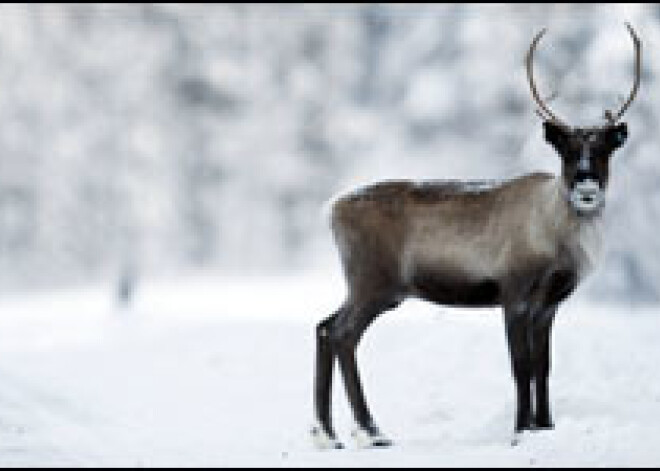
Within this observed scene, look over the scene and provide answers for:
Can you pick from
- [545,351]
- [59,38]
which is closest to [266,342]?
[545,351]

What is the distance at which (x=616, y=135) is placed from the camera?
34.9 ft

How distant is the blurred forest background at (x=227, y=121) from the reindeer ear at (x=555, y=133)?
16.2 meters

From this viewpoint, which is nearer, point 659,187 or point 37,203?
point 659,187

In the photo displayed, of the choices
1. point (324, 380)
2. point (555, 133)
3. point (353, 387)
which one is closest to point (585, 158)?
point (555, 133)

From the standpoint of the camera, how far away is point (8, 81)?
36.4 metres

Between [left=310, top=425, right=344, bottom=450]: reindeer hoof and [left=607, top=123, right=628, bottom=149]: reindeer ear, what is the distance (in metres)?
2.70

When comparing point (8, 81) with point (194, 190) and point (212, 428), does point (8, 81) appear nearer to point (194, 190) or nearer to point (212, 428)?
point (194, 190)

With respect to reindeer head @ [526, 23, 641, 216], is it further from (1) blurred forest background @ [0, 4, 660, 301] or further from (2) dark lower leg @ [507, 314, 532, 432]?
(1) blurred forest background @ [0, 4, 660, 301]

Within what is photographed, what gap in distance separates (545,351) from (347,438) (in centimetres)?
235

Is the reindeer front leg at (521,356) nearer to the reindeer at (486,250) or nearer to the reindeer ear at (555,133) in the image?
the reindeer at (486,250)

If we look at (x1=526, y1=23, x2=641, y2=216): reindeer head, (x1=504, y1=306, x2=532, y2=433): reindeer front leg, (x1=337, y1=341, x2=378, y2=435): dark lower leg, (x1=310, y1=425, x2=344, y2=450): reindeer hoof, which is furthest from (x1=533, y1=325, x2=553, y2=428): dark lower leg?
(x1=310, y1=425, x2=344, y2=450): reindeer hoof

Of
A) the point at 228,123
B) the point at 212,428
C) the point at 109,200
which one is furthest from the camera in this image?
the point at 228,123

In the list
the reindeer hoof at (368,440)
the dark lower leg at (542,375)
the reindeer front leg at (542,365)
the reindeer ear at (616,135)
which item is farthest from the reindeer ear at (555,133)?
the reindeer hoof at (368,440)

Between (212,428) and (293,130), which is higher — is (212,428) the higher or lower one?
the lower one
